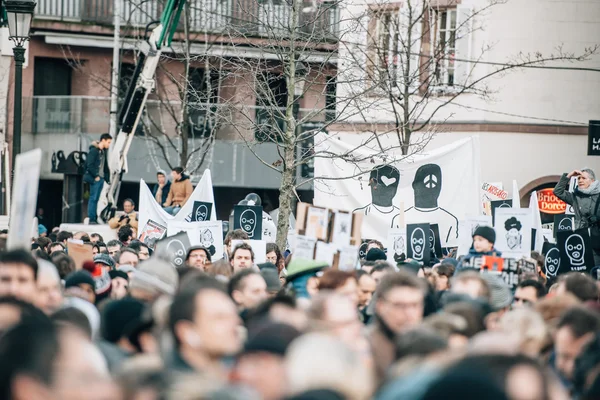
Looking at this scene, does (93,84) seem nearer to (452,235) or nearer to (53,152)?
(53,152)

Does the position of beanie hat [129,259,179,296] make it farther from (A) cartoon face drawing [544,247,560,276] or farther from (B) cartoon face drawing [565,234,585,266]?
(A) cartoon face drawing [544,247,560,276]

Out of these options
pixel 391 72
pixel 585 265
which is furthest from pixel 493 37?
pixel 585 265

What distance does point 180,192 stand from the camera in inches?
880

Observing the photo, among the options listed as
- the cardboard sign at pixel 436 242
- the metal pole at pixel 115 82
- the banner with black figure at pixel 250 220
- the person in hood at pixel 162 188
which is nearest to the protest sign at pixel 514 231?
the cardboard sign at pixel 436 242

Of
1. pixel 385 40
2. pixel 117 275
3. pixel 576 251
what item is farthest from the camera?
pixel 385 40

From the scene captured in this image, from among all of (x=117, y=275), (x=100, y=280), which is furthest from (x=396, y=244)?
(x=100, y=280)

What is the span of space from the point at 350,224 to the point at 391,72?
14000 mm

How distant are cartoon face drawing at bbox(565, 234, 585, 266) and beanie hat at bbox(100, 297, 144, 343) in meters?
7.36

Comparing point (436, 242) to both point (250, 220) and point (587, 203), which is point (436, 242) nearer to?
point (587, 203)

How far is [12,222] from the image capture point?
896cm

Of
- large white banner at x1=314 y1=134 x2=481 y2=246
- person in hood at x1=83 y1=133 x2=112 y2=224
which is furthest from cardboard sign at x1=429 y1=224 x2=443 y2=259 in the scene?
person in hood at x1=83 y1=133 x2=112 y2=224

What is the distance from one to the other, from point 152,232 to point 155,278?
35.2 ft

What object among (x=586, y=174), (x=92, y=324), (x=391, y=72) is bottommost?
(x=92, y=324)

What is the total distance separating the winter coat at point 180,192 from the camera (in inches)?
878
